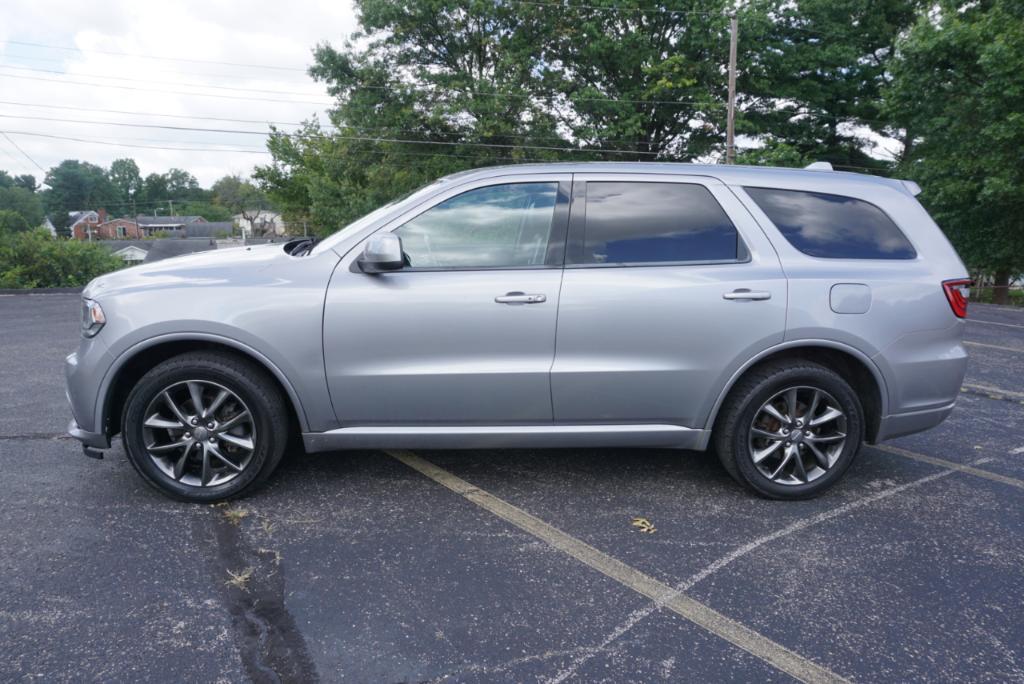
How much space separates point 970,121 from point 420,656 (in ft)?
83.4

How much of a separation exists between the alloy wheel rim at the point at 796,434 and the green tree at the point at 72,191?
12770cm

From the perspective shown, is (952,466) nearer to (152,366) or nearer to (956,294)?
(956,294)

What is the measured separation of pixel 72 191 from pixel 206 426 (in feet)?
440

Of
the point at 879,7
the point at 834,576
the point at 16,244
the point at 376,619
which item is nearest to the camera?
the point at 376,619

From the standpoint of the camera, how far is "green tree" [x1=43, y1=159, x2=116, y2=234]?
110 metres

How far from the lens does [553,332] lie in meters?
3.44

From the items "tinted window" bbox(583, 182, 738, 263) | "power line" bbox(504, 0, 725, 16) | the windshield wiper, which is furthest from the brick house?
"tinted window" bbox(583, 182, 738, 263)

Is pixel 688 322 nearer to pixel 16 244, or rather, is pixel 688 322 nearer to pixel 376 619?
pixel 376 619

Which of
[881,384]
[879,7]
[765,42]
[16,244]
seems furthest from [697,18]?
[881,384]

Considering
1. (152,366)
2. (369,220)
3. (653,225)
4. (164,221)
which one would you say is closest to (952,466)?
(653,225)

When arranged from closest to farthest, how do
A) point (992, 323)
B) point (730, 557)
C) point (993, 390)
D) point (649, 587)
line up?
point (649, 587) < point (730, 557) < point (993, 390) < point (992, 323)

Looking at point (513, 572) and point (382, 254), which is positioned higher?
point (382, 254)

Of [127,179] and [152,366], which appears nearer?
[152,366]

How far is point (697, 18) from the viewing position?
25.4 meters
